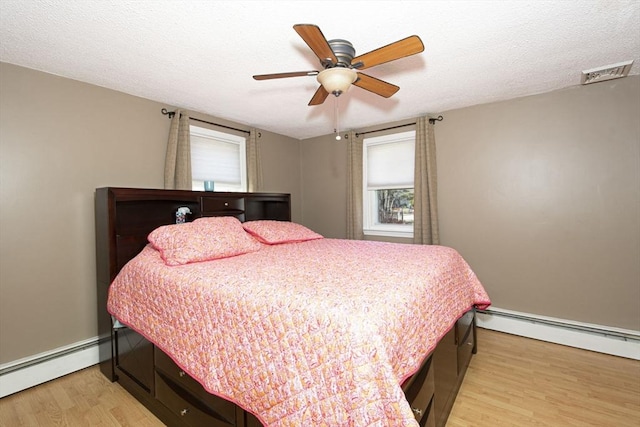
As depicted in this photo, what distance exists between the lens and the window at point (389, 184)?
3.66 m

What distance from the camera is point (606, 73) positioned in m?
2.34

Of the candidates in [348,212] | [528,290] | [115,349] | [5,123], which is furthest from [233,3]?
[528,290]

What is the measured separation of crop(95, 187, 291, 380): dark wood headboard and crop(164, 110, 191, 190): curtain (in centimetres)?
22

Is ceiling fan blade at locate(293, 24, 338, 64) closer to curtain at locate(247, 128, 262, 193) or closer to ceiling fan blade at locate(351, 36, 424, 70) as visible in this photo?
ceiling fan blade at locate(351, 36, 424, 70)

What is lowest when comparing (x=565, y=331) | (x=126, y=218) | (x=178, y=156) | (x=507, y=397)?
(x=507, y=397)

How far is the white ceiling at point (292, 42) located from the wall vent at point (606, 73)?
6 cm

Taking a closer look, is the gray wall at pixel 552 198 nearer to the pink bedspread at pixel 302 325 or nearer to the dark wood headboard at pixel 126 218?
the pink bedspread at pixel 302 325

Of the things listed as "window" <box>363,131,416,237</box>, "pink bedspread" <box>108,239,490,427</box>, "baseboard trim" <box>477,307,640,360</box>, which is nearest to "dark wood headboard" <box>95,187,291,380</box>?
"pink bedspread" <box>108,239,490,427</box>

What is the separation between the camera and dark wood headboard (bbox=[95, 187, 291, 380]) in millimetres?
2156

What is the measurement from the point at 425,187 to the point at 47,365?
3.77 metres

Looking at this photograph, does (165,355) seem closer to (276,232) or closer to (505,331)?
(276,232)

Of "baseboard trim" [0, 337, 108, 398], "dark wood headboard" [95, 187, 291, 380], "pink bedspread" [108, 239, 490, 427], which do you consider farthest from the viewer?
"dark wood headboard" [95, 187, 291, 380]

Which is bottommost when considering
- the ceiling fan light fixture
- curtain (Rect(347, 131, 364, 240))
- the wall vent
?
curtain (Rect(347, 131, 364, 240))

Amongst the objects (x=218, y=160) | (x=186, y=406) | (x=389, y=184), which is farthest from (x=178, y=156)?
(x=389, y=184)
